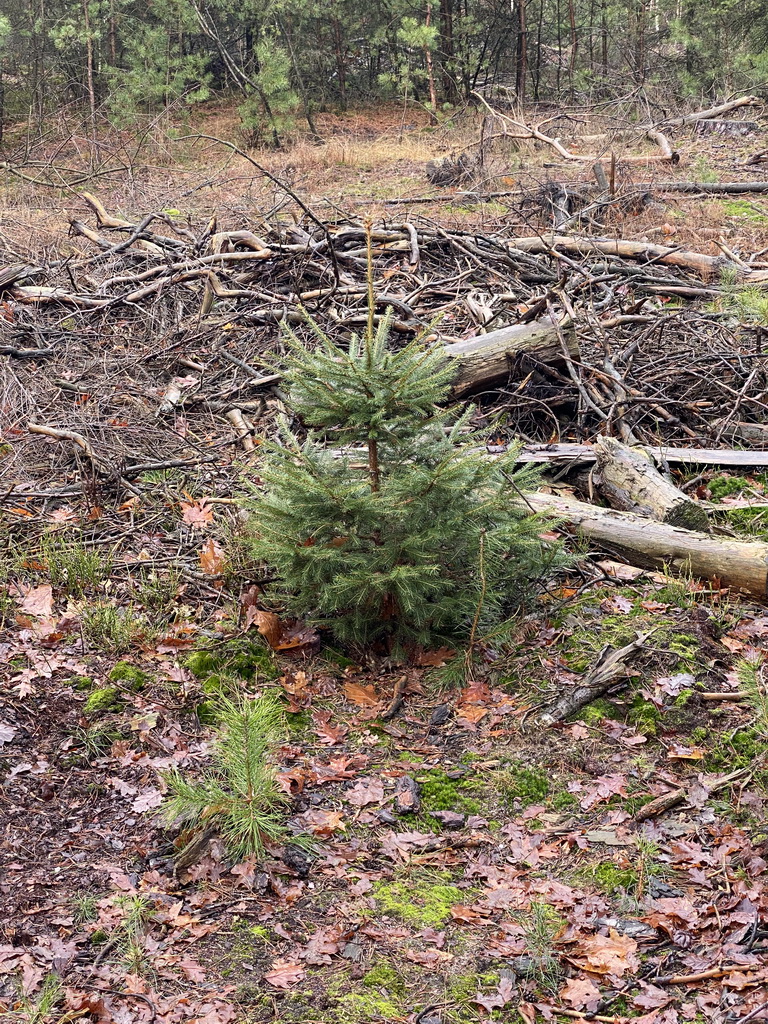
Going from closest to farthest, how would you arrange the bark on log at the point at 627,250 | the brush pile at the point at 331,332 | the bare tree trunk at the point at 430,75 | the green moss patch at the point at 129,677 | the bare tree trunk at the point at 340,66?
the green moss patch at the point at 129,677, the brush pile at the point at 331,332, the bark on log at the point at 627,250, the bare tree trunk at the point at 430,75, the bare tree trunk at the point at 340,66

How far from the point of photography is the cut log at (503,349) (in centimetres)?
700

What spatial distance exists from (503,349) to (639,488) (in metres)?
1.76

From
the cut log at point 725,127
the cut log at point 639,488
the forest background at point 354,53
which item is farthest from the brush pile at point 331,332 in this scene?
the forest background at point 354,53

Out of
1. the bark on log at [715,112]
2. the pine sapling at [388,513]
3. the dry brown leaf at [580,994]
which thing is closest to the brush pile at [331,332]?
the pine sapling at [388,513]

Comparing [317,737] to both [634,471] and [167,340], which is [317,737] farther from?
[167,340]

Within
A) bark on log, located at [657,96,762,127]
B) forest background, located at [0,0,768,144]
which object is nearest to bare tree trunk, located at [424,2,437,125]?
forest background, located at [0,0,768,144]

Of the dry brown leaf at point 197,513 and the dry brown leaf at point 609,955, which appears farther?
the dry brown leaf at point 197,513

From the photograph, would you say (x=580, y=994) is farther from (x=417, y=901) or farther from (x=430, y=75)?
(x=430, y=75)

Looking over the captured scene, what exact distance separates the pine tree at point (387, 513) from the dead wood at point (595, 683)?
608mm

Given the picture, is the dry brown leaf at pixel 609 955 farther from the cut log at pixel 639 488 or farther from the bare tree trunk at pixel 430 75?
the bare tree trunk at pixel 430 75

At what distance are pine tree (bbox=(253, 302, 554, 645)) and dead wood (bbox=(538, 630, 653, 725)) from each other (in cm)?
61

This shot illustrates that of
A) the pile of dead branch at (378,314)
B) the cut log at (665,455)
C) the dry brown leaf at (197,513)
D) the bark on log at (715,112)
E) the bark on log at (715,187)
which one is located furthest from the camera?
the bark on log at (715,112)

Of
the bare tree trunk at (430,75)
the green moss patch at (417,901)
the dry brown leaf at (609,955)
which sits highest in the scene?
the bare tree trunk at (430,75)

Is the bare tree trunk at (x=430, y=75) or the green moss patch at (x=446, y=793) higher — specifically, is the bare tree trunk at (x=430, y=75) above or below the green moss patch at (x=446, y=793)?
above
